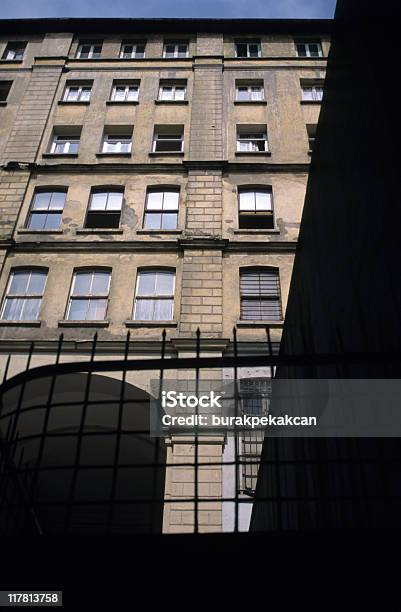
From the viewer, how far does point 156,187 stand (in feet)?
66.0

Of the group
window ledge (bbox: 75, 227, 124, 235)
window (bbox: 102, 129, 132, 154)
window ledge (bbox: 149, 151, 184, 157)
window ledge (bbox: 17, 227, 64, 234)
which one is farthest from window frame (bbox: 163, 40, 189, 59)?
window ledge (bbox: 17, 227, 64, 234)

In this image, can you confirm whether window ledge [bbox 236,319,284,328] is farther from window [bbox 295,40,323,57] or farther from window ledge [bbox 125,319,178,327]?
window [bbox 295,40,323,57]

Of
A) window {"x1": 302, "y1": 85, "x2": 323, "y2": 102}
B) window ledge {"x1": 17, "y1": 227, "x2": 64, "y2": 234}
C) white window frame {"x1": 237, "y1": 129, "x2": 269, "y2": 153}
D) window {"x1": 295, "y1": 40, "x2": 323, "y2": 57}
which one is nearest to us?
window ledge {"x1": 17, "y1": 227, "x2": 64, "y2": 234}

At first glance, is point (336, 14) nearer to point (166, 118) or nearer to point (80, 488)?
point (80, 488)

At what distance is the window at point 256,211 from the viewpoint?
19.3 meters

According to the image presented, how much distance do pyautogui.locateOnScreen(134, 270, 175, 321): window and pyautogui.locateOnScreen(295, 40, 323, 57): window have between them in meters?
15.4

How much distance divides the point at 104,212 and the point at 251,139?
7.23m

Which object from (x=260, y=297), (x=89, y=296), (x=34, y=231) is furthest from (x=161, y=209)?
(x=260, y=297)

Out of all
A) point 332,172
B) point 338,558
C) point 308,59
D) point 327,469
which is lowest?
point 338,558

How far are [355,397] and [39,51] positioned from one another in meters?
27.1

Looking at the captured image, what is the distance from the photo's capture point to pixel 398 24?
114 inches

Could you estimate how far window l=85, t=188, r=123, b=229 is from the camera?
1936 cm

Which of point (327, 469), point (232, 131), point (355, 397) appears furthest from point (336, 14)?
point (232, 131)

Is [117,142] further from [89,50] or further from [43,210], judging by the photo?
[89,50]
